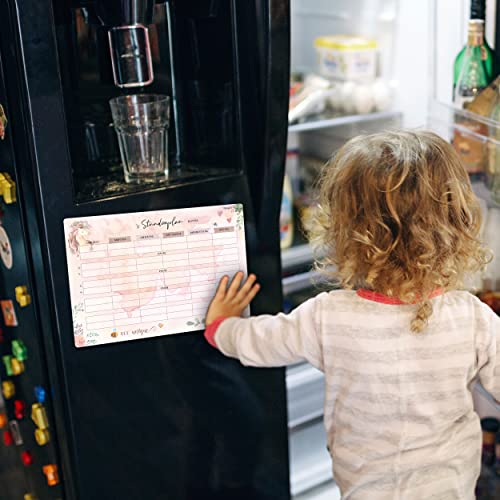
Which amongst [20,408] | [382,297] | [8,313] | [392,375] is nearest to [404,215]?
[382,297]

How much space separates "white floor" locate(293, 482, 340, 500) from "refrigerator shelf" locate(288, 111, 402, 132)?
3.28 ft

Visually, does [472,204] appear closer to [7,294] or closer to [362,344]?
[362,344]

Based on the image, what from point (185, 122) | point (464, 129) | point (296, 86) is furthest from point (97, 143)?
point (296, 86)

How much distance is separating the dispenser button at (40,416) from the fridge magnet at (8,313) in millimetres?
186

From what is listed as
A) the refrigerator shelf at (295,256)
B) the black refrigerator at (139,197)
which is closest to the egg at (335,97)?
the refrigerator shelf at (295,256)

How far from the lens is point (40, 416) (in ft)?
4.98

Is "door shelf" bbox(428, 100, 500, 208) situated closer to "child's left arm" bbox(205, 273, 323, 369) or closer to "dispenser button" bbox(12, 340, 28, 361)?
"child's left arm" bbox(205, 273, 323, 369)

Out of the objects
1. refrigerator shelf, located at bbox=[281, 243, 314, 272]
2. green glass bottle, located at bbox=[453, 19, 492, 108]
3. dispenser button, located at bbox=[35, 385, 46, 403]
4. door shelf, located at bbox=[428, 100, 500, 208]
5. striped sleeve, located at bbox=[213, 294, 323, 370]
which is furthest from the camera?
refrigerator shelf, located at bbox=[281, 243, 314, 272]

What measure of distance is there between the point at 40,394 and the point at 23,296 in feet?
0.66

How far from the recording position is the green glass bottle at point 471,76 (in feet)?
5.65

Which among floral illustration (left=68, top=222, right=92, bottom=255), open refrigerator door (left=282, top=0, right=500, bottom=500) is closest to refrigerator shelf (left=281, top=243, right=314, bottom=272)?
open refrigerator door (left=282, top=0, right=500, bottom=500)

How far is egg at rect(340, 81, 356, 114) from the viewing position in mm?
2224

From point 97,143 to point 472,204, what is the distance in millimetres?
652

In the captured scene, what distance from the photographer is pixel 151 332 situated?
1.40 metres
